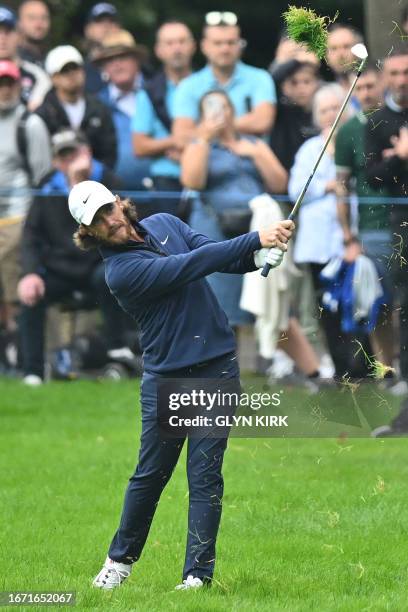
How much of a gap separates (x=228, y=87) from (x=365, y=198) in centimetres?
224

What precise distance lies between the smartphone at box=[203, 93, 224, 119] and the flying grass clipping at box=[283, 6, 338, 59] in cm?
579

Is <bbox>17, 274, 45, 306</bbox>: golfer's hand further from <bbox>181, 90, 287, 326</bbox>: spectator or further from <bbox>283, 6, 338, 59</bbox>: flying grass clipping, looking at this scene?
<bbox>283, 6, 338, 59</bbox>: flying grass clipping

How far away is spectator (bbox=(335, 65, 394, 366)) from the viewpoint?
1011cm

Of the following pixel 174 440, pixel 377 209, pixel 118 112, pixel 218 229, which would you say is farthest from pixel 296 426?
pixel 118 112

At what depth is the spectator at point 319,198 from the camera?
1292cm

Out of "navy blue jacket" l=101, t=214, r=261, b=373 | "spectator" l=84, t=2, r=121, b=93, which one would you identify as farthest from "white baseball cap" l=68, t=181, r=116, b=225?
"spectator" l=84, t=2, r=121, b=93

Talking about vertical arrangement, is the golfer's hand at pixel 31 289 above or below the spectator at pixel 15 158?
below

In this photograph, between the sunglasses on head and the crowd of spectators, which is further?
the sunglasses on head

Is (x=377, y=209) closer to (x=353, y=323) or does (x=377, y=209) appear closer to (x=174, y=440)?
(x=353, y=323)

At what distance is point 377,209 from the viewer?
40.7 feet

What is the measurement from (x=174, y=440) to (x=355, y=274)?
4761 millimetres

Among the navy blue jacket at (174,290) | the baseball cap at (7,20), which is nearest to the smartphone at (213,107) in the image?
the baseball cap at (7,20)

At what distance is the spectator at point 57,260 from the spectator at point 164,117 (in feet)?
1.58

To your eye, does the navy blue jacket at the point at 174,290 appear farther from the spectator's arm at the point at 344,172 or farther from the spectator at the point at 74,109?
the spectator at the point at 74,109
